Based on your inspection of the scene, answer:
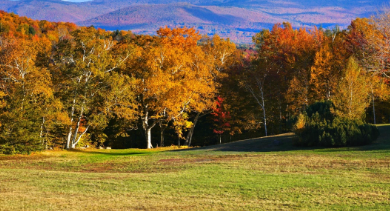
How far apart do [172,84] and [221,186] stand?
2489 centimetres

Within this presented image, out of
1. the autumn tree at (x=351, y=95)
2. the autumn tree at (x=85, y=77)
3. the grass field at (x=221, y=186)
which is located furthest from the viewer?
the autumn tree at (x=85, y=77)

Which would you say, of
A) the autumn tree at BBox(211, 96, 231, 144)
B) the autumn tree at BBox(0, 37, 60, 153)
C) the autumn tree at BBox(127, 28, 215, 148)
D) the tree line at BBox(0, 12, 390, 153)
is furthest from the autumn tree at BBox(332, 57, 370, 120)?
the autumn tree at BBox(0, 37, 60, 153)

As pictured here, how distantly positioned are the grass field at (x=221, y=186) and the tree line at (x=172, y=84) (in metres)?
8.94

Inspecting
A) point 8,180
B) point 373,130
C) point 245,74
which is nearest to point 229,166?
point 8,180

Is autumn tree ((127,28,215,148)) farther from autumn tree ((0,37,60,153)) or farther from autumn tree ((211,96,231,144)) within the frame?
autumn tree ((0,37,60,153))

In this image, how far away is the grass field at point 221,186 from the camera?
440 inches

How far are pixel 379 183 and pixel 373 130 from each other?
15273 millimetres

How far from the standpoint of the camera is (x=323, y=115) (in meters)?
30.8

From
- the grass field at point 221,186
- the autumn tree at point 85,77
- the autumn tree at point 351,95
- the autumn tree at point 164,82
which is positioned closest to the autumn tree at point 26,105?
the autumn tree at point 85,77

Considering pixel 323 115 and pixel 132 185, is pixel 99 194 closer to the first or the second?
pixel 132 185

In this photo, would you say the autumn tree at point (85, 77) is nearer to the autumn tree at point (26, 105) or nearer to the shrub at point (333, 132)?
the autumn tree at point (26, 105)

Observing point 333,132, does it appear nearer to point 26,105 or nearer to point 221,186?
point 221,186

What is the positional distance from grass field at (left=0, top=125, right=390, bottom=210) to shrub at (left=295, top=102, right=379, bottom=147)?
183 inches

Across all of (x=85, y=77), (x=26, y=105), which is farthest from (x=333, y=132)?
(x=85, y=77)
